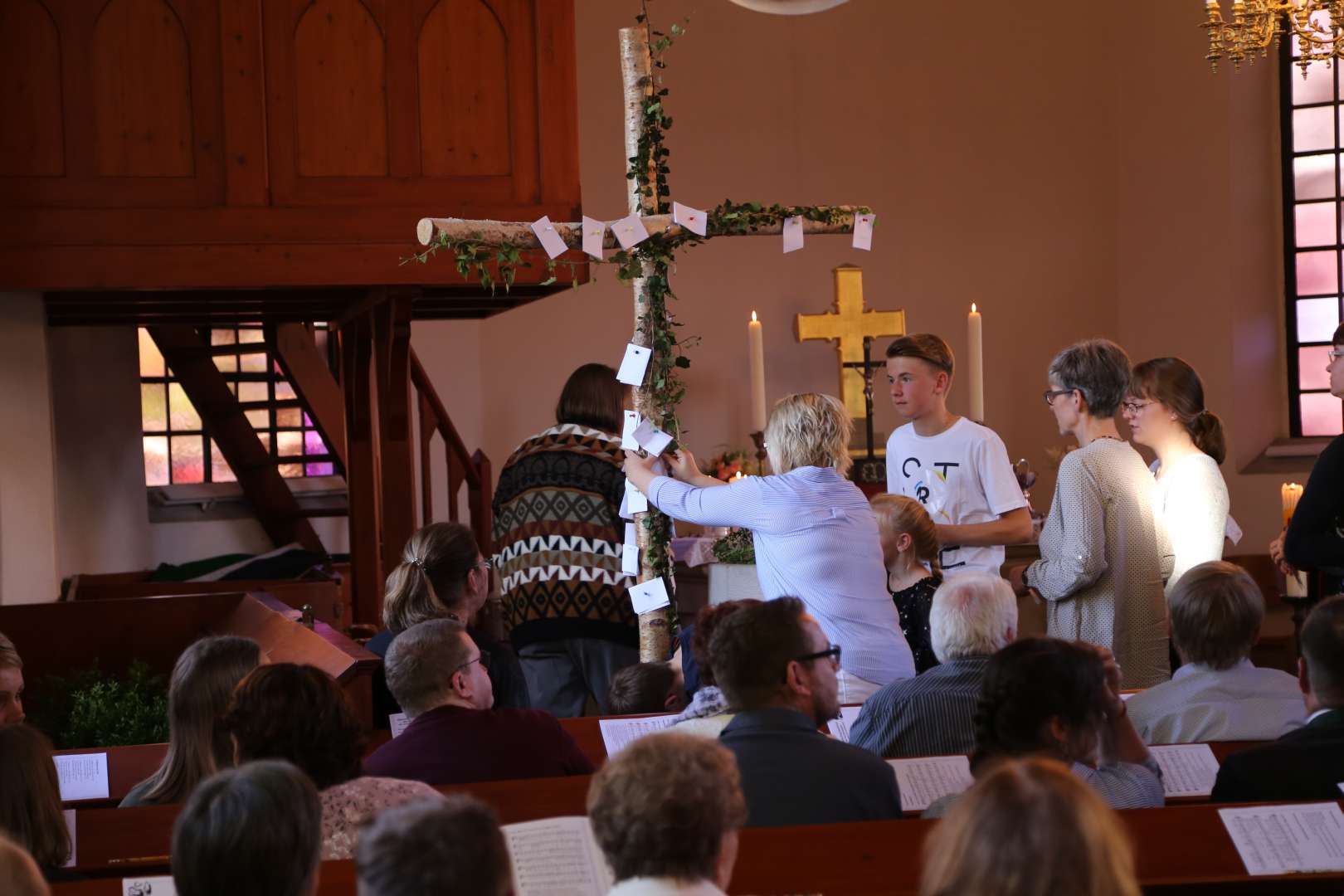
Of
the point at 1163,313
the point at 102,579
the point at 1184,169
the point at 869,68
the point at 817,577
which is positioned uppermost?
the point at 869,68

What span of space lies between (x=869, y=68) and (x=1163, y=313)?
255 cm

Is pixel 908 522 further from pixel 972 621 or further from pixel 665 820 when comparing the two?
pixel 665 820

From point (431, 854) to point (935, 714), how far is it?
181 centimetres

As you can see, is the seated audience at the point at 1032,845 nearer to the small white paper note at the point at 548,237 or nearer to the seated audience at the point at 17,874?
the seated audience at the point at 17,874

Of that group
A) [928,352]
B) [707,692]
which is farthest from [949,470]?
[707,692]

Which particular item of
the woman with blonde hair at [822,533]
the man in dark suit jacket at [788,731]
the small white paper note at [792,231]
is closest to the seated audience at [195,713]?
the man in dark suit jacket at [788,731]

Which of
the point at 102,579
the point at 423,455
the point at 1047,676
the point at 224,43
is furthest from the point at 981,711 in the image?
the point at 102,579

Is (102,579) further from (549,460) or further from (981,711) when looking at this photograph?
(981,711)

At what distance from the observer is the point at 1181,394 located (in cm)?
468

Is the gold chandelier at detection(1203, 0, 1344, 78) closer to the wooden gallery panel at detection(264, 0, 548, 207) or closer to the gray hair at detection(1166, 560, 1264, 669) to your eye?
the wooden gallery panel at detection(264, 0, 548, 207)

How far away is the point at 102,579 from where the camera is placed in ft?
27.9

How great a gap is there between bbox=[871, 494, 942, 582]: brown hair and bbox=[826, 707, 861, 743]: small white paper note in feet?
2.17

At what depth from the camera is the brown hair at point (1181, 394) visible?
15.4 feet

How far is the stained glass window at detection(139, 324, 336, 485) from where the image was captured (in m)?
9.92
